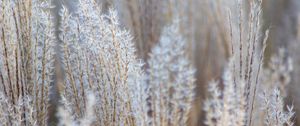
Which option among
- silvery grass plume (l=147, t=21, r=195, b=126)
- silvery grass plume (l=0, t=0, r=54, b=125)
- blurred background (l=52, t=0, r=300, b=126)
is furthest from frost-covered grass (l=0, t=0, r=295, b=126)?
blurred background (l=52, t=0, r=300, b=126)

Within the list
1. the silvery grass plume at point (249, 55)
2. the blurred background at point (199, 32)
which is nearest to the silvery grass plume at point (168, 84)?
the blurred background at point (199, 32)

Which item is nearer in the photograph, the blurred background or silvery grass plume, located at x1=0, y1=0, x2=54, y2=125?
silvery grass plume, located at x1=0, y1=0, x2=54, y2=125

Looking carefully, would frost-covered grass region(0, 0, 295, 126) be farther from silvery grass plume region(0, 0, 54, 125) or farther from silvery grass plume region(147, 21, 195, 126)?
silvery grass plume region(147, 21, 195, 126)

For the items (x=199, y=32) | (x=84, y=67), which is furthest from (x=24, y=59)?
(x=199, y=32)

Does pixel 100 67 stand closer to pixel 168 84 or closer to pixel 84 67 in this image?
pixel 84 67

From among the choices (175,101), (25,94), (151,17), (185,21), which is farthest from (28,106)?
(185,21)
